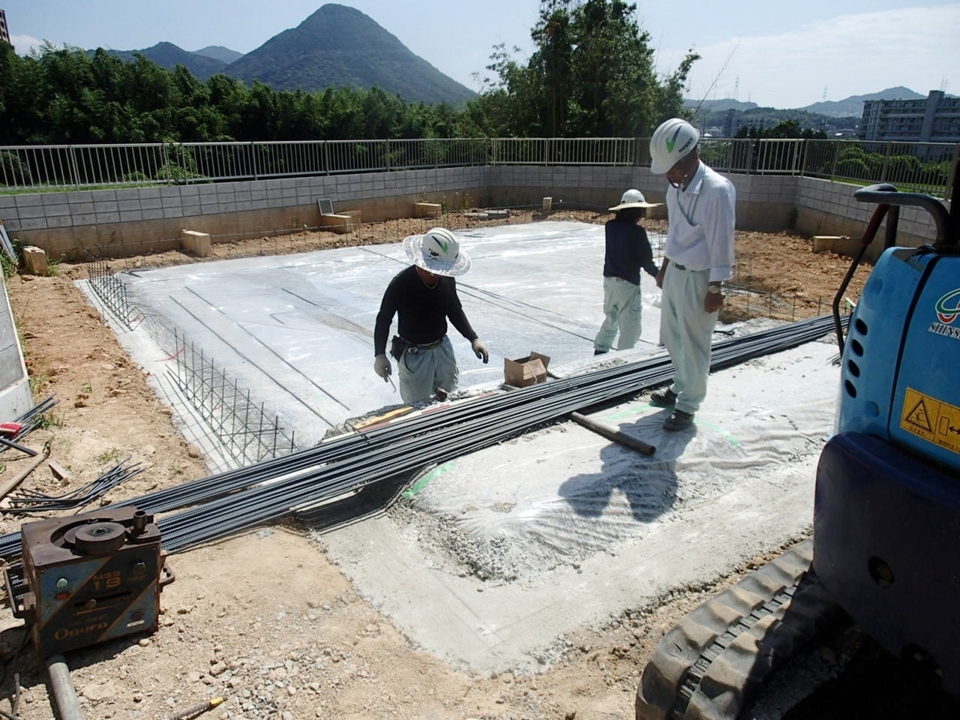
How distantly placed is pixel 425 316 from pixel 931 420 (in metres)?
3.26

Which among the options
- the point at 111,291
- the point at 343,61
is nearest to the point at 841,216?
the point at 111,291

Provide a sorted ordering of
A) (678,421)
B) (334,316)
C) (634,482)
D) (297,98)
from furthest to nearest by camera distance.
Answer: (297,98) < (334,316) < (678,421) < (634,482)

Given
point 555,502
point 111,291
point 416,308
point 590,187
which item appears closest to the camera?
point 555,502

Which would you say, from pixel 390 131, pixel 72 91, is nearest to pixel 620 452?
pixel 72 91

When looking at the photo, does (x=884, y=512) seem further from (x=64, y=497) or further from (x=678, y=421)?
(x=64, y=497)

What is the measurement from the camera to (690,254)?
3.76 m

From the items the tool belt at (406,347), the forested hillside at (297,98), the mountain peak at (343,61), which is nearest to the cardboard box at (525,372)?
the tool belt at (406,347)

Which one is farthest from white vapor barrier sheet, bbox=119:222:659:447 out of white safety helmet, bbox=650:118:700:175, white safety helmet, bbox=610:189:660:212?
white safety helmet, bbox=650:118:700:175

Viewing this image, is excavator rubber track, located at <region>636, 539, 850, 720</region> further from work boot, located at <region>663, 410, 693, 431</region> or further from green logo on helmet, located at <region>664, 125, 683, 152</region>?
green logo on helmet, located at <region>664, 125, 683, 152</region>

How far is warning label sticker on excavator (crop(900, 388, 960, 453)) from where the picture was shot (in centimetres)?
164

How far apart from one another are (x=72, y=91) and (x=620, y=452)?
768 inches

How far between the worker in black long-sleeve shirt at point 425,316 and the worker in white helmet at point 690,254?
4.23ft

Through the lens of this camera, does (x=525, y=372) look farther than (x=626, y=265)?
No

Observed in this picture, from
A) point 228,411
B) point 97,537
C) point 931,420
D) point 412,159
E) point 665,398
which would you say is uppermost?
point 412,159
